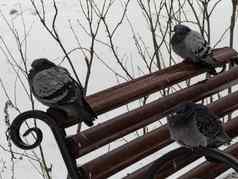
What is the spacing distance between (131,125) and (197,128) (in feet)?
1.13

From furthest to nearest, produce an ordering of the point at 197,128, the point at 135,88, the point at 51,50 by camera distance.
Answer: the point at 51,50 → the point at 135,88 → the point at 197,128

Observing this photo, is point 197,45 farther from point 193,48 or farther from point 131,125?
point 131,125

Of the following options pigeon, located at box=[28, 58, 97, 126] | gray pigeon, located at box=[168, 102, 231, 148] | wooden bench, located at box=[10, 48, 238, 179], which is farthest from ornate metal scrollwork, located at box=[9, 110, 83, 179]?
gray pigeon, located at box=[168, 102, 231, 148]

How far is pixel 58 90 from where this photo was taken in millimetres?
1728

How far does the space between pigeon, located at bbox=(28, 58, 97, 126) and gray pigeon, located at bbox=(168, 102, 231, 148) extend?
0.33 metres

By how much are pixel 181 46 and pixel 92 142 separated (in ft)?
4.05

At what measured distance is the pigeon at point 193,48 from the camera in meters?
2.23

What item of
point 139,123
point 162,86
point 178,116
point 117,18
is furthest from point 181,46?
point 117,18

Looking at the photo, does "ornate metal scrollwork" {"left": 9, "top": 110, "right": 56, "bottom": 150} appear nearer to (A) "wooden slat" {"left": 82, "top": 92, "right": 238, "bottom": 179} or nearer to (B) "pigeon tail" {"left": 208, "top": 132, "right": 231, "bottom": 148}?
(A) "wooden slat" {"left": 82, "top": 92, "right": 238, "bottom": 179}

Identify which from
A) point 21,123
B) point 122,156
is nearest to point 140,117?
point 122,156

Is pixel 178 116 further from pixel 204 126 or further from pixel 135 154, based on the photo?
pixel 135 154

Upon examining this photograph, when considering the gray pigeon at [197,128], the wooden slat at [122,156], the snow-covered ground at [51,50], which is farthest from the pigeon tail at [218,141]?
the snow-covered ground at [51,50]

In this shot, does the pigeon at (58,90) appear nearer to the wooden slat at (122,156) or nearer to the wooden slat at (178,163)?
the wooden slat at (122,156)

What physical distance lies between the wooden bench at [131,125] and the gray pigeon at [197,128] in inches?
3.2
